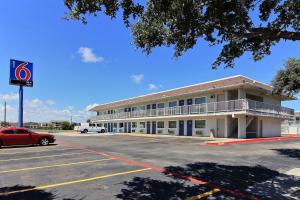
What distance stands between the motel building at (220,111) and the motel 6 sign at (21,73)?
17144 mm

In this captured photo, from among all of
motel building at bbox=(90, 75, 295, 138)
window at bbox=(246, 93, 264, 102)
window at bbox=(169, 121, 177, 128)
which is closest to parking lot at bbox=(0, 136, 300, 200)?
motel building at bbox=(90, 75, 295, 138)

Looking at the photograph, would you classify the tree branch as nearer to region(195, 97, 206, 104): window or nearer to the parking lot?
the parking lot

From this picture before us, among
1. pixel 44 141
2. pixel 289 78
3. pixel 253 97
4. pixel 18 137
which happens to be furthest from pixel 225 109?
pixel 18 137

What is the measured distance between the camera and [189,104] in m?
32.1

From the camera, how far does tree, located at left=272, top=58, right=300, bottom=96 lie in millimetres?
19672

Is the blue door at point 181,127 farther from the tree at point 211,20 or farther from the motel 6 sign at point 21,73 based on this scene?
the tree at point 211,20

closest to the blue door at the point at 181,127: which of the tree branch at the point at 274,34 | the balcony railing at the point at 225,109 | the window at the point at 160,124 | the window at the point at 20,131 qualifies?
the balcony railing at the point at 225,109

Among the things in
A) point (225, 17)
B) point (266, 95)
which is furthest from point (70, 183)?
point (266, 95)

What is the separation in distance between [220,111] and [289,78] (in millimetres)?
7778

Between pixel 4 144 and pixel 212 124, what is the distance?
2017cm

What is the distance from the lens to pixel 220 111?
26234 millimetres

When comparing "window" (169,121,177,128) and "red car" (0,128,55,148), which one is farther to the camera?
"window" (169,121,177,128)

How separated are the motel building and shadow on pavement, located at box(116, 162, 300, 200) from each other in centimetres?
1604

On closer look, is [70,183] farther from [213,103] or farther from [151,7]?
[213,103]
